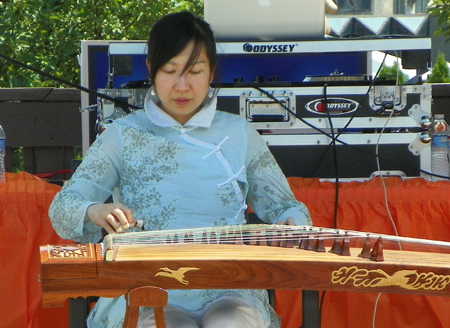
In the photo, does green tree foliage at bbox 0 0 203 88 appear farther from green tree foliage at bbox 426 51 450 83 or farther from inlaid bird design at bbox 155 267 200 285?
green tree foliage at bbox 426 51 450 83

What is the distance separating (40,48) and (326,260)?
456cm

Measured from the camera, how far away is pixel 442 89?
3441 millimetres

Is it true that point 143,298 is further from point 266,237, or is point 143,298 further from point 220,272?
point 266,237

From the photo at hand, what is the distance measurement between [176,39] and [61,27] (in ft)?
12.2

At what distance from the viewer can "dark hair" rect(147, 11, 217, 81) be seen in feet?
6.88

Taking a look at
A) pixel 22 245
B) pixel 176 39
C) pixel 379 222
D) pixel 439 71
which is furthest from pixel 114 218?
pixel 439 71

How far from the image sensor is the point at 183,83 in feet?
6.89

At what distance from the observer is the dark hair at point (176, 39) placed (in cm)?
210

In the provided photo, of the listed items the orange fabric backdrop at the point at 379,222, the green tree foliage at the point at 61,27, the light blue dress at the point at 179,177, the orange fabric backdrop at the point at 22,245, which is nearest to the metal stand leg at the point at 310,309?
the light blue dress at the point at 179,177

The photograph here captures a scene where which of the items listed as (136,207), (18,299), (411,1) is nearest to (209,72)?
(136,207)

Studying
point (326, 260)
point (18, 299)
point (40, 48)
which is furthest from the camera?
point (40, 48)

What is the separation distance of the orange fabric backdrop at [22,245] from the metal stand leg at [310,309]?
1206 mm

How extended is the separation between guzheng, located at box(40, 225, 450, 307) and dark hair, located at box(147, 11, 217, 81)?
0.65m

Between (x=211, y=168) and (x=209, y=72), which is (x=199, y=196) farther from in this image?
(x=209, y=72)
